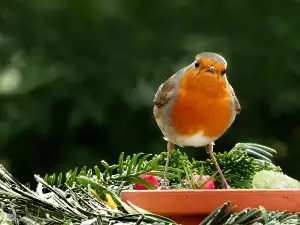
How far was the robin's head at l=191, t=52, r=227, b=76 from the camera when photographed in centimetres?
153

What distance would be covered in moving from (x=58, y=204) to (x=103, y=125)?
10.5 feet

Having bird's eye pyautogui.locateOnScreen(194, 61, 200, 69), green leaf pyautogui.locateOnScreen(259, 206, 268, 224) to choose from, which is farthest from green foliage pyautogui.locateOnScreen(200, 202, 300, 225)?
bird's eye pyautogui.locateOnScreen(194, 61, 200, 69)

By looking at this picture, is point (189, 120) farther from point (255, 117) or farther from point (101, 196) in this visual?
point (255, 117)

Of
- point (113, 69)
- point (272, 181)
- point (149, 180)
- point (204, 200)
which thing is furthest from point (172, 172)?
point (113, 69)

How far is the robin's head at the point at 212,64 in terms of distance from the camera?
1.53m

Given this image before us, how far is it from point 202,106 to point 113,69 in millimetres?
2779

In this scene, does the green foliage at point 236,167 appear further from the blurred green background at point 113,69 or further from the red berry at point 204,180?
the blurred green background at point 113,69

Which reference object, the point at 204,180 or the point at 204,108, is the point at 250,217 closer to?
the point at 204,180

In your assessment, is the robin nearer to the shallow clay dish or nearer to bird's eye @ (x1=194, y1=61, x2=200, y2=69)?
bird's eye @ (x1=194, y1=61, x2=200, y2=69)

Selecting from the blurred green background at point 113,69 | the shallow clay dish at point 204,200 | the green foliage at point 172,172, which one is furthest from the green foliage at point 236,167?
the blurred green background at point 113,69

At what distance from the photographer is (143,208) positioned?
44.8 inches

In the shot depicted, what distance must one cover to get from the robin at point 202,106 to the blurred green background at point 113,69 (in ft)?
8.28

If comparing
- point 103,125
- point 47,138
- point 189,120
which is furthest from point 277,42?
point 189,120

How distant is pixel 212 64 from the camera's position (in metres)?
1.54
